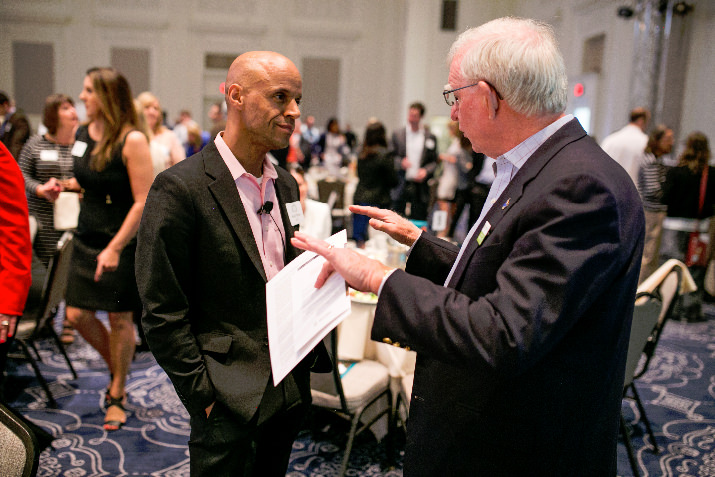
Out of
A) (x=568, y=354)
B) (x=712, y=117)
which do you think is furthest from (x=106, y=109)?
(x=712, y=117)

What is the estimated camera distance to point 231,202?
140cm

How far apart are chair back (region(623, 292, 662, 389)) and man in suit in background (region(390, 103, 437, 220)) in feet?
14.9

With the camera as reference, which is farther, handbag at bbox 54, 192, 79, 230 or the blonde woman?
the blonde woman

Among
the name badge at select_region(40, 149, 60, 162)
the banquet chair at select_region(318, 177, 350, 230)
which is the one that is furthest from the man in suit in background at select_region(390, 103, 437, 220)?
the name badge at select_region(40, 149, 60, 162)

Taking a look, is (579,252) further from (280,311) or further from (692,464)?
(692,464)

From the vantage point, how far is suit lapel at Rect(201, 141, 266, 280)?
1381 millimetres

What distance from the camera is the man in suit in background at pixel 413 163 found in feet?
23.0

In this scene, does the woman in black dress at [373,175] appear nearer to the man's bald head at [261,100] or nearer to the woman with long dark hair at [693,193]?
the woman with long dark hair at [693,193]

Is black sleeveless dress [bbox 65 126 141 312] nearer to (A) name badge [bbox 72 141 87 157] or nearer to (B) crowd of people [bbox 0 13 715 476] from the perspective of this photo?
(A) name badge [bbox 72 141 87 157]

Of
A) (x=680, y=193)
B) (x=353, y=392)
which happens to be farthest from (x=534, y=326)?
(x=680, y=193)

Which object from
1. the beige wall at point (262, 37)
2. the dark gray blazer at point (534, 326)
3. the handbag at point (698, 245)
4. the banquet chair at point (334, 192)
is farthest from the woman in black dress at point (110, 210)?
the beige wall at point (262, 37)

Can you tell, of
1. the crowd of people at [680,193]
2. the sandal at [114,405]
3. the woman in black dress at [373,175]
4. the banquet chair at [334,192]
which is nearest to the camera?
the sandal at [114,405]

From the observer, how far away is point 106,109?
262 cm

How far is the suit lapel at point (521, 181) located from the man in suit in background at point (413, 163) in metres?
5.87
